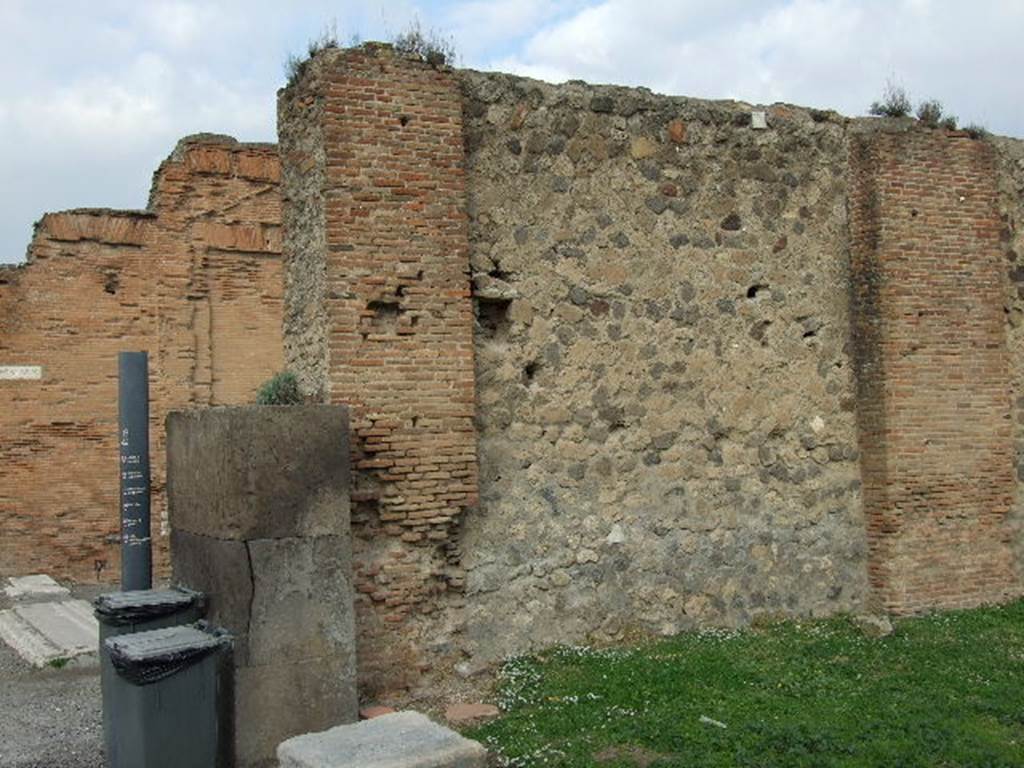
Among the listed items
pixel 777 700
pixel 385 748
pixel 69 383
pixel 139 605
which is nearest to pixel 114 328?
pixel 69 383

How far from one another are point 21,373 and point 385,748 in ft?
33.1

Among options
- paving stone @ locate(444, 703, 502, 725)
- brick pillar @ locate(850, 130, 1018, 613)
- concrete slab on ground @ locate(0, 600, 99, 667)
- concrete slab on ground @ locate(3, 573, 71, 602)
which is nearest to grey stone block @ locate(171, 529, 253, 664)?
paving stone @ locate(444, 703, 502, 725)

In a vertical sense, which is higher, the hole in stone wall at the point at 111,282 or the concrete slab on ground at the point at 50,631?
the hole in stone wall at the point at 111,282

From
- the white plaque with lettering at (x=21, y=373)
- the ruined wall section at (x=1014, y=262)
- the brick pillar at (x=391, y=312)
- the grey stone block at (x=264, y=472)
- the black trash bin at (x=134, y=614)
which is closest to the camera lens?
the black trash bin at (x=134, y=614)

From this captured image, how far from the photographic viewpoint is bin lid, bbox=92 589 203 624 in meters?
5.40

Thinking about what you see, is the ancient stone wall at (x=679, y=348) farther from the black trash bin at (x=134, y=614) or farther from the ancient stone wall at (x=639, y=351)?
the black trash bin at (x=134, y=614)

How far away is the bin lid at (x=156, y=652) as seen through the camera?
16.2 ft

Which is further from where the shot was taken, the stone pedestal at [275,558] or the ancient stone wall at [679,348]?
the ancient stone wall at [679,348]

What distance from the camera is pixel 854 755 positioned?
197 inches

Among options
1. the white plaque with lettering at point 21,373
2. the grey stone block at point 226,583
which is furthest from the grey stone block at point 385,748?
the white plaque with lettering at point 21,373

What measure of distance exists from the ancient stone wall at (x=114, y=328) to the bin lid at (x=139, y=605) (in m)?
7.91

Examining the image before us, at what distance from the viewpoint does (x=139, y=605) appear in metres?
5.43

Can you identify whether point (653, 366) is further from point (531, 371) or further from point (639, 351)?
point (531, 371)

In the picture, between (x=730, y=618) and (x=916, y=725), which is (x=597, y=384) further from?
(x=916, y=725)
